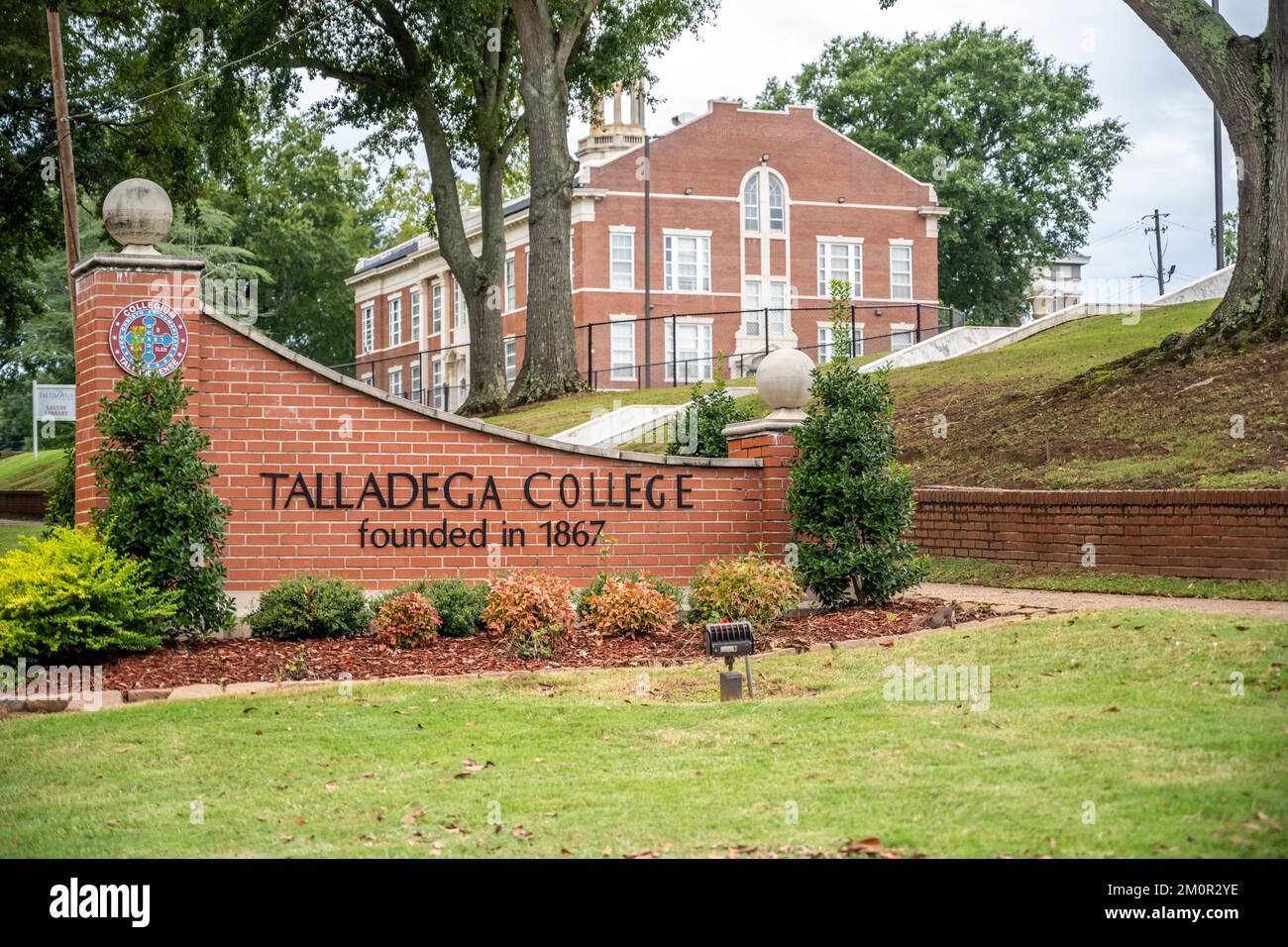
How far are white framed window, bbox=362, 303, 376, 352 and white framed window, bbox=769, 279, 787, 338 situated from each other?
22.3 metres

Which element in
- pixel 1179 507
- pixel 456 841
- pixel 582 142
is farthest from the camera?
pixel 582 142

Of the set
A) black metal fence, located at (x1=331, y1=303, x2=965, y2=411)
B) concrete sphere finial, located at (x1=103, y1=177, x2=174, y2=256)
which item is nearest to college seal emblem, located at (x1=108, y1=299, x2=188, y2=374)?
concrete sphere finial, located at (x1=103, y1=177, x2=174, y2=256)

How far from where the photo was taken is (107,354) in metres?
11.5

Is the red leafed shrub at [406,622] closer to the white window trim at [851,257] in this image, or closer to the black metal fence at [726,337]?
the black metal fence at [726,337]

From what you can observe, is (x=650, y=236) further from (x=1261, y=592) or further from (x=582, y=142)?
(x=1261, y=592)

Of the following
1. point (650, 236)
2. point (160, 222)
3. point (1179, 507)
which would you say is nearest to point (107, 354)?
point (160, 222)

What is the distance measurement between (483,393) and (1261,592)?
2025 cm

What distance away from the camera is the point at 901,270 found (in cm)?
5050

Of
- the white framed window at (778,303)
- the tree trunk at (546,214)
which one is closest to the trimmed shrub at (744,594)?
the tree trunk at (546,214)

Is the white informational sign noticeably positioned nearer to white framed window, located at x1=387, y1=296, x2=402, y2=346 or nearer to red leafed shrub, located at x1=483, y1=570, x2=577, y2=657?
white framed window, located at x1=387, y1=296, x2=402, y2=346

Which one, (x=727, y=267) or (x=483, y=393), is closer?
(x=483, y=393)

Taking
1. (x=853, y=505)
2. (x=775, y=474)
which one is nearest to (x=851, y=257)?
(x=775, y=474)

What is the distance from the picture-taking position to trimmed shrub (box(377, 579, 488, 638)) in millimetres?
11289

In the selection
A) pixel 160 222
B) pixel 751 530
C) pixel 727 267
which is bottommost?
pixel 751 530
